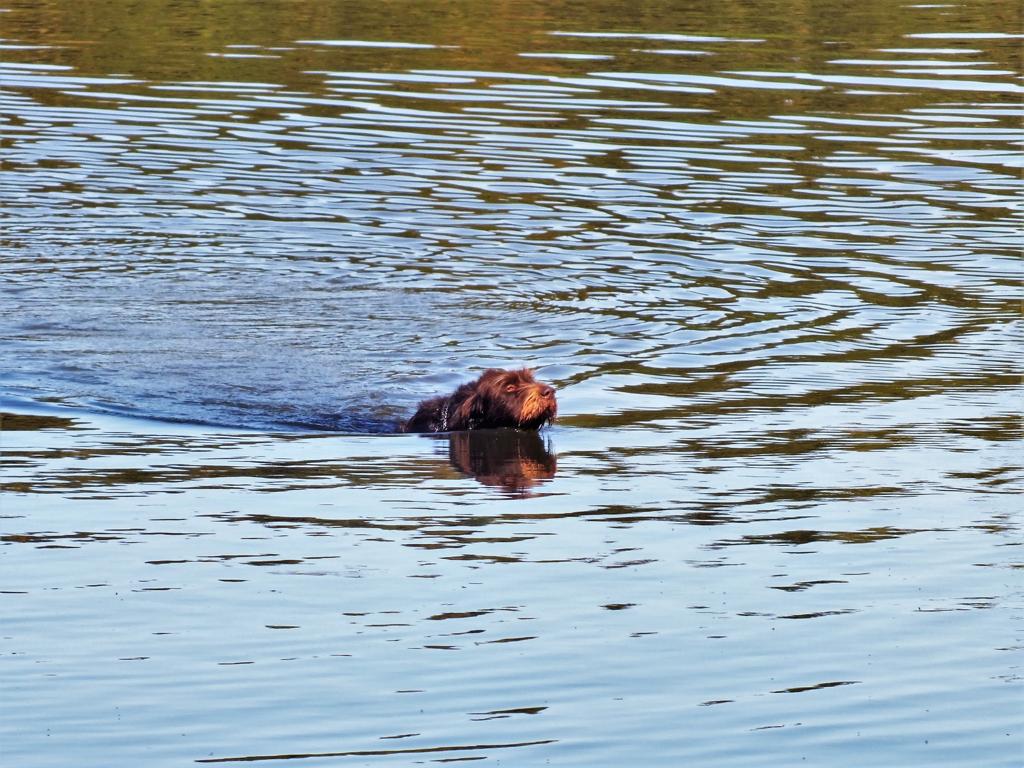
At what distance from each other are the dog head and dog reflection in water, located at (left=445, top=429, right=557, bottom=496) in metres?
0.10

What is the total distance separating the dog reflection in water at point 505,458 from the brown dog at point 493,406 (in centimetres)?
8

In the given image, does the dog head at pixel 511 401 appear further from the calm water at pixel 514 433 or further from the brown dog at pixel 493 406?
the calm water at pixel 514 433

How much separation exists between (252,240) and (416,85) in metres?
8.62

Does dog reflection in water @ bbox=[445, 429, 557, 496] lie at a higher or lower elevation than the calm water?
lower

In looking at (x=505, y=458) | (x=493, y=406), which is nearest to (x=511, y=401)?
(x=493, y=406)

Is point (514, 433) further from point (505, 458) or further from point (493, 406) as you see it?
point (505, 458)

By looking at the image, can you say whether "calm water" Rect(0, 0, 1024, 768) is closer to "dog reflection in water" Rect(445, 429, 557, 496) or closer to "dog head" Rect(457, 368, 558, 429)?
"dog reflection in water" Rect(445, 429, 557, 496)

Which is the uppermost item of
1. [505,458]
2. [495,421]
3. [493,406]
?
[493,406]

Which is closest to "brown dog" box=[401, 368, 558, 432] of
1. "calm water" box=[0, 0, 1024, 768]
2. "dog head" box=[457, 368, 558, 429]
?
"dog head" box=[457, 368, 558, 429]

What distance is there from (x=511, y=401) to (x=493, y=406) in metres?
0.17

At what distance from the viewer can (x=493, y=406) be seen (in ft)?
37.8

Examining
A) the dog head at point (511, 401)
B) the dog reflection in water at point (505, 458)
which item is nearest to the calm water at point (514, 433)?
the dog reflection in water at point (505, 458)

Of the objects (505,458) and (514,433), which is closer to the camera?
(505,458)

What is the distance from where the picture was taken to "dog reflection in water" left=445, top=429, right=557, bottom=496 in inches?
413
